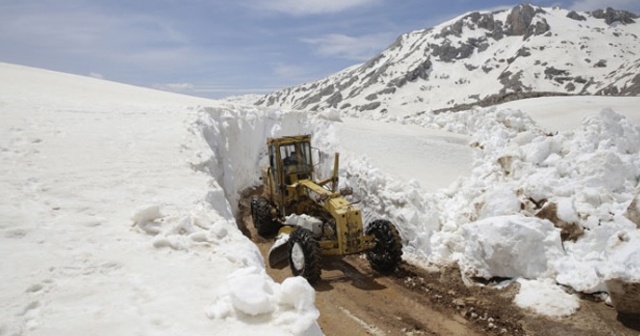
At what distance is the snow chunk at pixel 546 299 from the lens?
26.7 ft

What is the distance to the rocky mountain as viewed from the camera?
81688 millimetres

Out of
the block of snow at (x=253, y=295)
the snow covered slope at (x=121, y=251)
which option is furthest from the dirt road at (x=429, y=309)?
the block of snow at (x=253, y=295)

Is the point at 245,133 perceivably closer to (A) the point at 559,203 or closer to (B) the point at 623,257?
(A) the point at 559,203

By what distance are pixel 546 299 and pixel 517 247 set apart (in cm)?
115

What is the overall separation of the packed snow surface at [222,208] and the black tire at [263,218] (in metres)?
2.21

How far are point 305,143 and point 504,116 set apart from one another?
12.0 metres

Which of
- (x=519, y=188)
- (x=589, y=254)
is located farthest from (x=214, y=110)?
(x=589, y=254)

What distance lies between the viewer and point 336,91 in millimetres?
112812

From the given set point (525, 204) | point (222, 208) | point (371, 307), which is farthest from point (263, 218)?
point (525, 204)

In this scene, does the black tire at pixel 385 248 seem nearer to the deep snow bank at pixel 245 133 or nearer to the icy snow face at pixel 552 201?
the icy snow face at pixel 552 201

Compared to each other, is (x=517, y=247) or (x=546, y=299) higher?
(x=517, y=247)

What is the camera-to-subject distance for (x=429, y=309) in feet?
28.7

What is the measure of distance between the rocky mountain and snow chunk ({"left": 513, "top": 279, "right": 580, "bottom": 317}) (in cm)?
6395

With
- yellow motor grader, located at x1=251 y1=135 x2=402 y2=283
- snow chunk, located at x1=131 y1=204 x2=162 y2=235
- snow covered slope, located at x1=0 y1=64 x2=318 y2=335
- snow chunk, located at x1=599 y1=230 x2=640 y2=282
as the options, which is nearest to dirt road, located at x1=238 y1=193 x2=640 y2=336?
yellow motor grader, located at x1=251 y1=135 x2=402 y2=283
